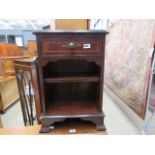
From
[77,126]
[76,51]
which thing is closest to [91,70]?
[76,51]

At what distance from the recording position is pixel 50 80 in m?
0.84

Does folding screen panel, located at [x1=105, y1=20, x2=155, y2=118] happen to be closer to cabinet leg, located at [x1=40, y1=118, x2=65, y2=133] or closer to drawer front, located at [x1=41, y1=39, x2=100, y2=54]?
drawer front, located at [x1=41, y1=39, x2=100, y2=54]

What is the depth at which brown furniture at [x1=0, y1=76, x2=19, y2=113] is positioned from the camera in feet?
7.37

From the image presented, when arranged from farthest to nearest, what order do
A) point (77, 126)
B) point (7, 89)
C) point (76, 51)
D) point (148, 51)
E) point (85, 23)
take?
1. point (7, 89)
2. point (148, 51)
3. point (85, 23)
4. point (77, 126)
5. point (76, 51)

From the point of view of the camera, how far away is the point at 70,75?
936 mm

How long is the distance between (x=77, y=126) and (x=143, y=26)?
1500 mm

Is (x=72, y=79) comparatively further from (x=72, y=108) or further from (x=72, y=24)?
(x=72, y=24)

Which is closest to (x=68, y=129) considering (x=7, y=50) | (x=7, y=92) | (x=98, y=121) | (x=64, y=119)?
(x=64, y=119)

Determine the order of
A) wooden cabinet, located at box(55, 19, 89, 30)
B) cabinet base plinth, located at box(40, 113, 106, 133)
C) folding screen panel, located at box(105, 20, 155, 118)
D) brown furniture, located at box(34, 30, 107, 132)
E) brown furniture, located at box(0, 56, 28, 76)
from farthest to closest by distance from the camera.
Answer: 1. brown furniture, located at box(0, 56, 28, 76)
2. folding screen panel, located at box(105, 20, 155, 118)
3. wooden cabinet, located at box(55, 19, 89, 30)
4. cabinet base plinth, located at box(40, 113, 106, 133)
5. brown furniture, located at box(34, 30, 107, 132)

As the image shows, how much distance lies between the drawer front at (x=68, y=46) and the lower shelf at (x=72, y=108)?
1.34ft

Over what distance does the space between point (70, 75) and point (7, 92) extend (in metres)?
1.93

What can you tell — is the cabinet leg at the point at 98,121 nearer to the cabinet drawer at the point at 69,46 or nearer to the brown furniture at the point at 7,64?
Answer: the cabinet drawer at the point at 69,46

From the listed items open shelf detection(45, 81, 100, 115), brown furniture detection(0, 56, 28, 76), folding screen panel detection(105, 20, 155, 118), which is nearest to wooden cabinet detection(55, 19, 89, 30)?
open shelf detection(45, 81, 100, 115)
